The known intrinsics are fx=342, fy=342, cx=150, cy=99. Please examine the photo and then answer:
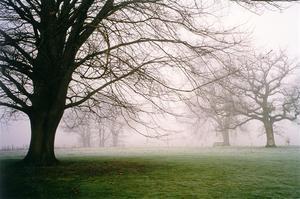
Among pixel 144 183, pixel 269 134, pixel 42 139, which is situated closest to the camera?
pixel 144 183

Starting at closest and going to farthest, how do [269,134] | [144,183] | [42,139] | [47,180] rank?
[144,183] → [47,180] → [42,139] → [269,134]

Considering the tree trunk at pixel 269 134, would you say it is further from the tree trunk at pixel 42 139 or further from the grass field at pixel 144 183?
the tree trunk at pixel 42 139

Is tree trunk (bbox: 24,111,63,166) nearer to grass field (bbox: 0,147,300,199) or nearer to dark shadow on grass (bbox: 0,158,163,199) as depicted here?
dark shadow on grass (bbox: 0,158,163,199)

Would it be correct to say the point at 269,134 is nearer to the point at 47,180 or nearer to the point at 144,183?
the point at 144,183

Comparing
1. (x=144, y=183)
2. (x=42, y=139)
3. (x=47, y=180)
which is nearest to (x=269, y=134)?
(x=42, y=139)

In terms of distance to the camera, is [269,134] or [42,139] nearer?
[42,139]

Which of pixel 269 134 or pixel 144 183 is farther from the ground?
pixel 269 134

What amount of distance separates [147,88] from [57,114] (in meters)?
3.98

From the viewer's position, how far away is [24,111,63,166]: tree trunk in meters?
12.4

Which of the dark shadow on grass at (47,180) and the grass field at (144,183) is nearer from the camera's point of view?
the grass field at (144,183)

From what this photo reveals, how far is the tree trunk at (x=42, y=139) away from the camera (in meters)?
12.4

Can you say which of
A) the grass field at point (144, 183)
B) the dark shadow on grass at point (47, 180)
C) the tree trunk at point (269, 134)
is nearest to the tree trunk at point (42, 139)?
the dark shadow on grass at point (47, 180)

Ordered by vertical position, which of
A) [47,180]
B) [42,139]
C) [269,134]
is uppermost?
[42,139]

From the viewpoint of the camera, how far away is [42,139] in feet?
41.1
